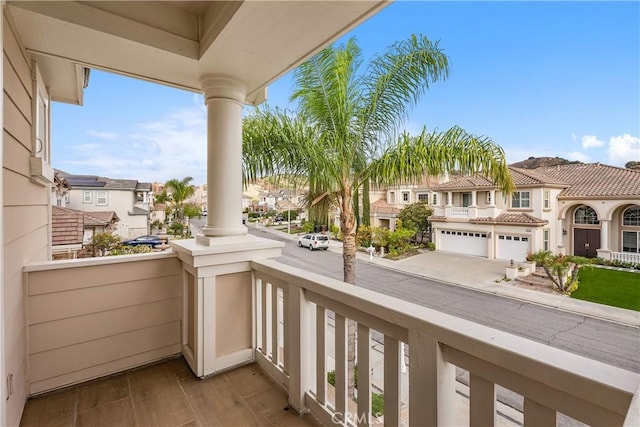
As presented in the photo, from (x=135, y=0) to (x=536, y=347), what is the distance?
88.0 inches

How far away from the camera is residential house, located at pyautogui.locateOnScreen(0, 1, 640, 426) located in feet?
2.78

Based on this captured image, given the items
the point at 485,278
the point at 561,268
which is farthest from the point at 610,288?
the point at 485,278

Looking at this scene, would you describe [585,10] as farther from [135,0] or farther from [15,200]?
[15,200]

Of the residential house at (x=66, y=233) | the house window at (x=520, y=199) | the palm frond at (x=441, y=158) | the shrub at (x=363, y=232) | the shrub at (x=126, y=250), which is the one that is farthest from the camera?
the shrub at (x=363, y=232)

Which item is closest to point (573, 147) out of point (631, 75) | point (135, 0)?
point (631, 75)

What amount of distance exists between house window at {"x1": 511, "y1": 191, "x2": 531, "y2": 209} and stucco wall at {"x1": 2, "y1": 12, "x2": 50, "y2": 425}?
3252mm

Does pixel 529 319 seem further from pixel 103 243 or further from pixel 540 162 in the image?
pixel 103 243

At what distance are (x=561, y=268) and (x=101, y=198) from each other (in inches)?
230

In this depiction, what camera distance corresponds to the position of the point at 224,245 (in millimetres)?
1912

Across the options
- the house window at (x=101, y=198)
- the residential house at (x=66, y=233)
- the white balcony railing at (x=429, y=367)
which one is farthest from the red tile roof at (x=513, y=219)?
the house window at (x=101, y=198)

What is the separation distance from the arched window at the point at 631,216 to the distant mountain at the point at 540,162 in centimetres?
46

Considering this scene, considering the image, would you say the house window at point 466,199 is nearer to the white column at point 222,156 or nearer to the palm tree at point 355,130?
the palm tree at point 355,130

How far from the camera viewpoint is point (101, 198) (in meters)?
4.50

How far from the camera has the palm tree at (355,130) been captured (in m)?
3.04
